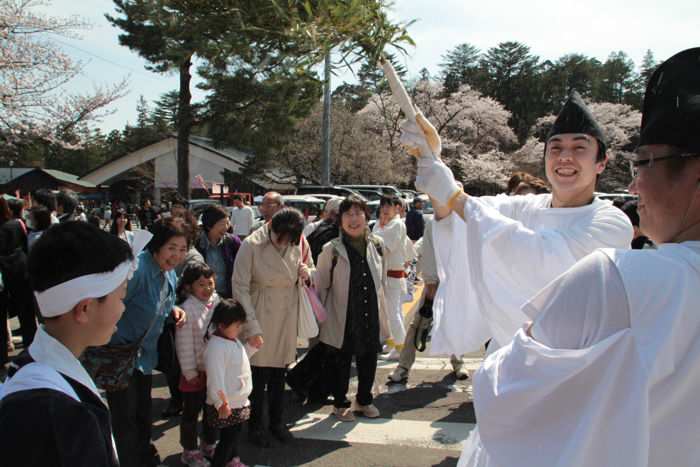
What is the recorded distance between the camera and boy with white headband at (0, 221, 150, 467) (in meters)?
1.23

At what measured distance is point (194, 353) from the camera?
402cm

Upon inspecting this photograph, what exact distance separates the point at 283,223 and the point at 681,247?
3.45 meters

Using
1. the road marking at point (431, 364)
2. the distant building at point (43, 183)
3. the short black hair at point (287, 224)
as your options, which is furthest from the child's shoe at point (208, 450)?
the distant building at point (43, 183)

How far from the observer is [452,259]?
8.77 ft

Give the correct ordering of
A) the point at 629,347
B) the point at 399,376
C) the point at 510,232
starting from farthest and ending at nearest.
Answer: the point at 399,376 → the point at 510,232 → the point at 629,347

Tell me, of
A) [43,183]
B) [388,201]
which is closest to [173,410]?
[388,201]

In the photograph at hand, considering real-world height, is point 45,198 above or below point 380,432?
above

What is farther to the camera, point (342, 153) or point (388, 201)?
point (342, 153)

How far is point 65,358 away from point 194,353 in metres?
2.62

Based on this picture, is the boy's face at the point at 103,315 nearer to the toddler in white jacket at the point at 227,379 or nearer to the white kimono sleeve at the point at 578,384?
the white kimono sleeve at the point at 578,384

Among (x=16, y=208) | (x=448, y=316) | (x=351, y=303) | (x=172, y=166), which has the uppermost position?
→ (x=172, y=166)

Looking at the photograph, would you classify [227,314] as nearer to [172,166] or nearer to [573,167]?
[573,167]

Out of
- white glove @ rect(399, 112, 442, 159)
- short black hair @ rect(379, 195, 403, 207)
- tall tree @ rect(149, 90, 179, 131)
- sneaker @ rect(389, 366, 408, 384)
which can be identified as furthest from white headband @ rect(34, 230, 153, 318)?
tall tree @ rect(149, 90, 179, 131)

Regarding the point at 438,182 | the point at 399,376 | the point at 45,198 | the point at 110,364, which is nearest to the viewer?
the point at 438,182
